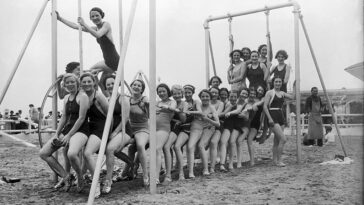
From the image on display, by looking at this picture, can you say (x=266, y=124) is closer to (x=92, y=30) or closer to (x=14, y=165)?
→ (x=92, y=30)

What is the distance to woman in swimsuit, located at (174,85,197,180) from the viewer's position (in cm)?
586

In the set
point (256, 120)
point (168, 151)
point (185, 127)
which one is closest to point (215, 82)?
point (256, 120)

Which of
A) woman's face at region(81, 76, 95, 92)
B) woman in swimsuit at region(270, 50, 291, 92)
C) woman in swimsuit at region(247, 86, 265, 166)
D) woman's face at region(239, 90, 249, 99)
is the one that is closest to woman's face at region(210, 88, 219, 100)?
woman's face at region(239, 90, 249, 99)

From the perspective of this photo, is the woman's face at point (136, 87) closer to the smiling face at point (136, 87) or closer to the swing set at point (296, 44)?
the smiling face at point (136, 87)

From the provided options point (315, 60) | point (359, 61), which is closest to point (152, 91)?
point (359, 61)

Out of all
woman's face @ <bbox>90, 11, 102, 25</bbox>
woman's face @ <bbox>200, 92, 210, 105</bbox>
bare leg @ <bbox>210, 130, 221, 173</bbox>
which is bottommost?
bare leg @ <bbox>210, 130, 221, 173</bbox>

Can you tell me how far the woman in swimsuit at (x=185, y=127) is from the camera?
5863mm

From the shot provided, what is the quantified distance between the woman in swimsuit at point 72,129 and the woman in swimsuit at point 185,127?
1.44 meters

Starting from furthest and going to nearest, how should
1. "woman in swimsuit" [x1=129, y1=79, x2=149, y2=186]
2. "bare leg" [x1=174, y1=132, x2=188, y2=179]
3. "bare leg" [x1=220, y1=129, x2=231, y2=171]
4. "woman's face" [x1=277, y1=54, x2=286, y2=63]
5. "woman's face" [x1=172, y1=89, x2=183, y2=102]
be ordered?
"woman's face" [x1=277, y1=54, x2=286, y2=63], "bare leg" [x1=220, y1=129, x2=231, y2=171], "woman's face" [x1=172, y1=89, x2=183, y2=102], "bare leg" [x1=174, y1=132, x2=188, y2=179], "woman in swimsuit" [x1=129, y1=79, x2=149, y2=186]

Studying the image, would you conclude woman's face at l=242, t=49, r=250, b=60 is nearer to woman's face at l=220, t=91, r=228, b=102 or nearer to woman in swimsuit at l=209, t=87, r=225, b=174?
woman's face at l=220, t=91, r=228, b=102

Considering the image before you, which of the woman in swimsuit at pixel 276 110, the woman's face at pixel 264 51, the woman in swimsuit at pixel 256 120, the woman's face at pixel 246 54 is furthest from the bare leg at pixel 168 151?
the woman's face at pixel 264 51

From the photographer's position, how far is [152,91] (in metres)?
4.72

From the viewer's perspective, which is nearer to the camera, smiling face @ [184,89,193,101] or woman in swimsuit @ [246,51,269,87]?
smiling face @ [184,89,193,101]

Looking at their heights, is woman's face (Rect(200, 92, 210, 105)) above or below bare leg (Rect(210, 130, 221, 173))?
above
